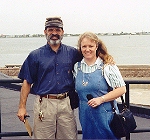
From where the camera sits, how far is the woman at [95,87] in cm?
328

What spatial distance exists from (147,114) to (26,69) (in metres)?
4.16

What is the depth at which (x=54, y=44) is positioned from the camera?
3.46m

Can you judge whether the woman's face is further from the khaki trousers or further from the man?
the khaki trousers

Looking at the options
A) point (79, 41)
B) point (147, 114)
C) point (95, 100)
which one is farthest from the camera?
point (147, 114)

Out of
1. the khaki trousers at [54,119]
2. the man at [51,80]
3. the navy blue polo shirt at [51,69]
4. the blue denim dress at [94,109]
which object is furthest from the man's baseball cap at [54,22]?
the khaki trousers at [54,119]

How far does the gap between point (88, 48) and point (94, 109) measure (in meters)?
0.58

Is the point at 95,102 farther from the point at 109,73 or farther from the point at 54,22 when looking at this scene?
the point at 54,22

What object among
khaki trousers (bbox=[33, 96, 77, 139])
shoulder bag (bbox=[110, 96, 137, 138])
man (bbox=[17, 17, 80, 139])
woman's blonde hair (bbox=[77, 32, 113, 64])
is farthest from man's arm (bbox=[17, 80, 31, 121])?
shoulder bag (bbox=[110, 96, 137, 138])

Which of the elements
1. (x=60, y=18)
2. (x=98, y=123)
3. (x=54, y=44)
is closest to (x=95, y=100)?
(x=98, y=123)

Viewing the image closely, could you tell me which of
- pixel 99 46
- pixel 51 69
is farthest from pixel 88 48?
pixel 51 69

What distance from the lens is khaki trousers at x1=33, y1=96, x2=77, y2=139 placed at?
3506mm

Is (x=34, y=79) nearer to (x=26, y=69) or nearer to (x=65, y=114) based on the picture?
(x=26, y=69)

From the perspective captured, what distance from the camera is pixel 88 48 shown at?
3322 mm

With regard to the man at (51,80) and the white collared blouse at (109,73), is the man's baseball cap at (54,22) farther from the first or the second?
the white collared blouse at (109,73)
